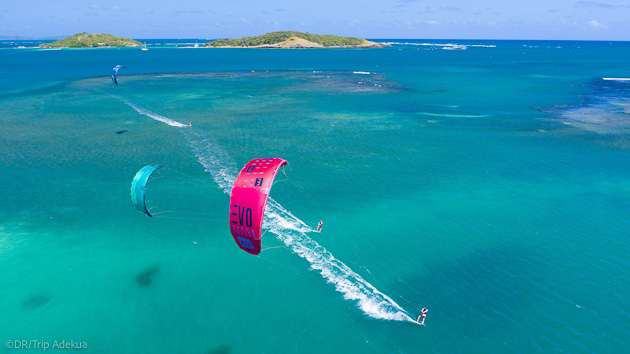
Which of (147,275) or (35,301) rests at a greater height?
(147,275)

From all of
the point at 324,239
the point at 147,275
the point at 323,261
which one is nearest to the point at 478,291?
the point at 323,261

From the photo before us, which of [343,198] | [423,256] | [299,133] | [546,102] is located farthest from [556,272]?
[546,102]

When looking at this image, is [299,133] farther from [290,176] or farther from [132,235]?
[132,235]

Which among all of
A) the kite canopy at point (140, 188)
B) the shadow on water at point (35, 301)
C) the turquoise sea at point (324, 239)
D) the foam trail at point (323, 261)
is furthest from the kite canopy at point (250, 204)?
the shadow on water at point (35, 301)

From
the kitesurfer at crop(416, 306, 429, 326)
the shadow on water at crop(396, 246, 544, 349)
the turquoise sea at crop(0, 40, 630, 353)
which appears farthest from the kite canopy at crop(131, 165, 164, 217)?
the kitesurfer at crop(416, 306, 429, 326)

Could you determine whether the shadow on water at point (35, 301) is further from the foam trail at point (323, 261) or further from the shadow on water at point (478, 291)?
the shadow on water at point (478, 291)

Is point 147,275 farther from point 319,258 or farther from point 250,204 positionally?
point 319,258
